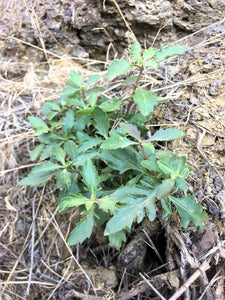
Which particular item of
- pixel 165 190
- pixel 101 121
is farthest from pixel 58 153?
pixel 165 190

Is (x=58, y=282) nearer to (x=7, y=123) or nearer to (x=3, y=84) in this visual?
(x=7, y=123)

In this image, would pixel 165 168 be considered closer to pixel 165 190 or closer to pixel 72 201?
pixel 165 190

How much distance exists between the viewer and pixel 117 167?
4.63ft

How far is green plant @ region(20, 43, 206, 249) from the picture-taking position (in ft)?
3.98

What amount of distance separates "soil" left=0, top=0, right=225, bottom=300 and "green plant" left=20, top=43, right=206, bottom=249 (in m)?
0.19

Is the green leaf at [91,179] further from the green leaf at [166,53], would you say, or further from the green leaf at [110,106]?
the green leaf at [166,53]

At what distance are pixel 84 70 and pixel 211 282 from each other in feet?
6.00

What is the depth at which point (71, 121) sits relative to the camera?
1748mm

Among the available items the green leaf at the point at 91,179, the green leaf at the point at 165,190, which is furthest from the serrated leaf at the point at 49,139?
the green leaf at the point at 165,190

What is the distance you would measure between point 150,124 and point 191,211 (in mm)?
706

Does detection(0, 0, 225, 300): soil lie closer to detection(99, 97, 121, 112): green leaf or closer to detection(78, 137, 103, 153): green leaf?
detection(99, 97, 121, 112): green leaf

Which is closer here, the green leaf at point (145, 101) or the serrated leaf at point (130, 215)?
the serrated leaf at point (130, 215)

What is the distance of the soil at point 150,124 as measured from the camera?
1.40 meters

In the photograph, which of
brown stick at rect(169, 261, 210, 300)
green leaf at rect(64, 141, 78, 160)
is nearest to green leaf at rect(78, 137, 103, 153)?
green leaf at rect(64, 141, 78, 160)
